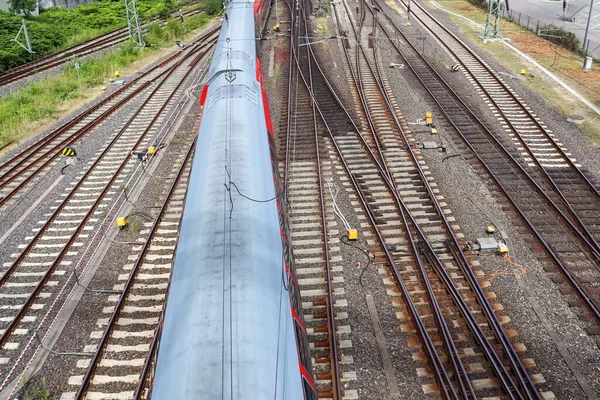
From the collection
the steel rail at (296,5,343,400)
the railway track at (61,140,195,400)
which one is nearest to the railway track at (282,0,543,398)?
the steel rail at (296,5,343,400)

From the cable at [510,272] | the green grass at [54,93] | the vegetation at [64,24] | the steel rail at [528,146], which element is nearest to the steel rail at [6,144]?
the green grass at [54,93]

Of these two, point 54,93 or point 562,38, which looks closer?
point 54,93

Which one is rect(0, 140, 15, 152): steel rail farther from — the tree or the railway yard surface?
the tree

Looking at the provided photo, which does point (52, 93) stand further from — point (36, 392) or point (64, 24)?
point (64, 24)

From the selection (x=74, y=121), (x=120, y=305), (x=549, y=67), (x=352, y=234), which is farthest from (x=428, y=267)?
(x=549, y=67)

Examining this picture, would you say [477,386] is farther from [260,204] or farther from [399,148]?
[399,148]

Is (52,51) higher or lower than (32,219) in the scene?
higher

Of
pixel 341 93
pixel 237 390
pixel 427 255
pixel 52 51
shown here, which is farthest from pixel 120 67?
pixel 237 390
